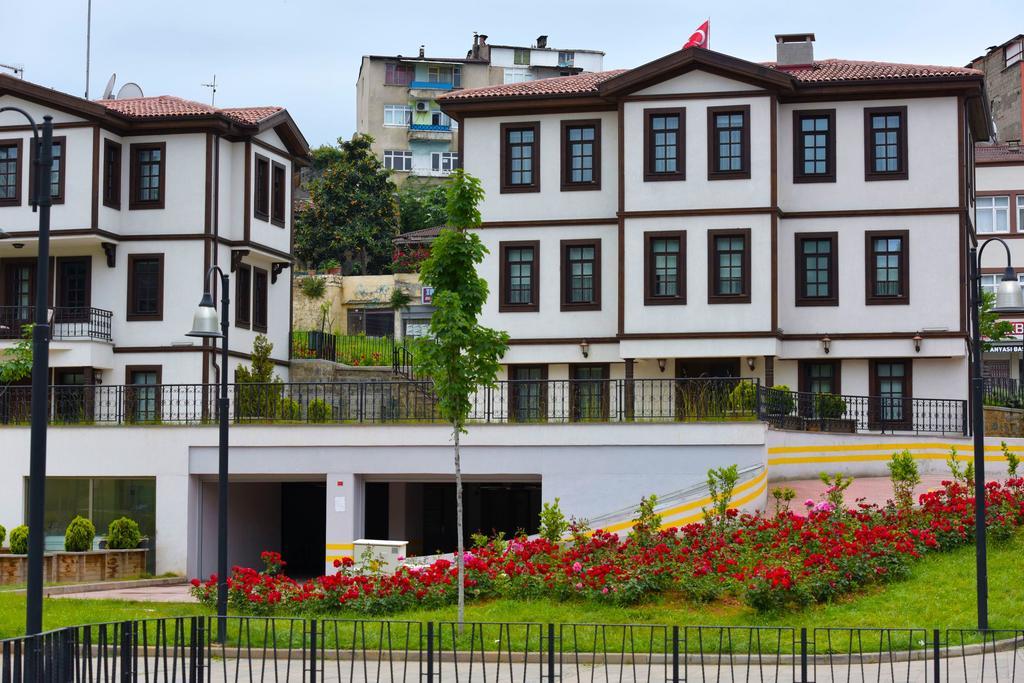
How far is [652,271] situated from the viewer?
36.7 metres

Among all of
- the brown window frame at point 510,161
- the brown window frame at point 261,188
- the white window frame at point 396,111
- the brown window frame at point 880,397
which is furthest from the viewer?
the white window frame at point 396,111

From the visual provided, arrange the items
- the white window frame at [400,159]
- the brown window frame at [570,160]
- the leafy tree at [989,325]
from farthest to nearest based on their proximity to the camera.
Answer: the white window frame at [400,159] < the leafy tree at [989,325] < the brown window frame at [570,160]

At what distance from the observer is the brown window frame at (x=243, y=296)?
41.2 m

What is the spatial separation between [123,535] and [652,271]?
1343 cm

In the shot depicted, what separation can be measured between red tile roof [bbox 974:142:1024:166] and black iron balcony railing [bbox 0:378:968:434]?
24480 mm

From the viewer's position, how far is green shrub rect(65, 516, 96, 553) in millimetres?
31141

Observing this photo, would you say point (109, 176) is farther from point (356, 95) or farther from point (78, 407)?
point (356, 95)

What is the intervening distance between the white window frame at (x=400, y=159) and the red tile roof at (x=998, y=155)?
3513cm

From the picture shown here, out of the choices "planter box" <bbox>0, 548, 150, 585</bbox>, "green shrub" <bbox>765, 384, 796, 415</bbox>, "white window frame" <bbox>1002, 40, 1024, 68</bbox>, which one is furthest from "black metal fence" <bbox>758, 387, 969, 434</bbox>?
"white window frame" <bbox>1002, 40, 1024, 68</bbox>

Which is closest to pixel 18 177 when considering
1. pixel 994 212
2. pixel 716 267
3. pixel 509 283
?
pixel 509 283

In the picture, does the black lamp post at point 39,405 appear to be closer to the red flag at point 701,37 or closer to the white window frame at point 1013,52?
the red flag at point 701,37

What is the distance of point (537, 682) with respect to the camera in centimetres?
1781

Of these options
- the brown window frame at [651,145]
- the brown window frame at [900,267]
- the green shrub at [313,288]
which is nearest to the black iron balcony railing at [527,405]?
the brown window frame at [900,267]

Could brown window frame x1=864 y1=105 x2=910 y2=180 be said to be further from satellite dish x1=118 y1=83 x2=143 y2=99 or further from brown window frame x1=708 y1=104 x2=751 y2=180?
satellite dish x1=118 y1=83 x2=143 y2=99
